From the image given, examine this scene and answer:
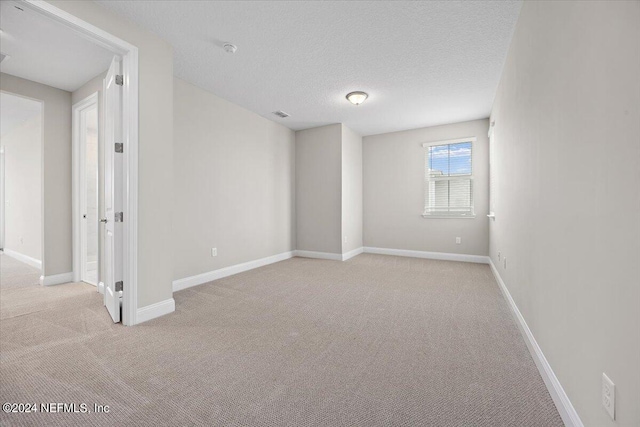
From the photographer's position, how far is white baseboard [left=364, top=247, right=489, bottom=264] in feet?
16.8

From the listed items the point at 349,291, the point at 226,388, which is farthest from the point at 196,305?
the point at 349,291

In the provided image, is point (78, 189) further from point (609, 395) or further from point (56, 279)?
point (609, 395)

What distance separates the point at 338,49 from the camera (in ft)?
9.29

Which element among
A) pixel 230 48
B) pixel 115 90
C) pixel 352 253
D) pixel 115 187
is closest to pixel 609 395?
pixel 115 187

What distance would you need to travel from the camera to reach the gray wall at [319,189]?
17.9 ft

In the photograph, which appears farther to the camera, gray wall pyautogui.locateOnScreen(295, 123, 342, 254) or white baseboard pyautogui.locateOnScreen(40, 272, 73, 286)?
gray wall pyautogui.locateOnScreen(295, 123, 342, 254)

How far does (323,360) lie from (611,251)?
1.61 metres

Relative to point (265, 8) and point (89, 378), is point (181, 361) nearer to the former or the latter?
point (89, 378)

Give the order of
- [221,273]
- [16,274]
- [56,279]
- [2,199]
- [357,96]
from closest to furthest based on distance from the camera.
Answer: [56,279], [357,96], [221,273], [16,274], [2,199]

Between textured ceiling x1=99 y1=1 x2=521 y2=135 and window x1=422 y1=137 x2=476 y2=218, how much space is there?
1099 millimetres

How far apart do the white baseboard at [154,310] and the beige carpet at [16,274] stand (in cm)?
253

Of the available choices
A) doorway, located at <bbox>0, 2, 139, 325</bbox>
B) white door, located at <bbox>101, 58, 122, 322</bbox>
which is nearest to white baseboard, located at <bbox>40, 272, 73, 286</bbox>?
doorway, located at <bbox>0, 2, 139, 325</bbox>

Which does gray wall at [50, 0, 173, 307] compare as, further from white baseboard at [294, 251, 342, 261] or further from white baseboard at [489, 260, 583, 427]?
white baseboard at [294, 251, 342, 261]

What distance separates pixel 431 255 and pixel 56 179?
6.25 meters
